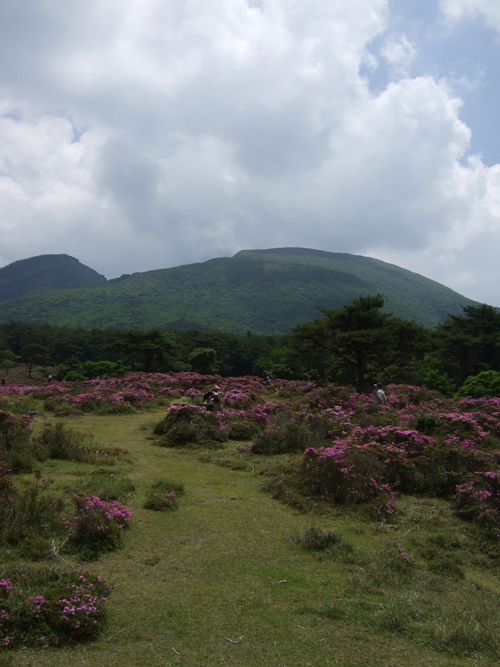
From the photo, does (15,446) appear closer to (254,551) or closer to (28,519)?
(28,519)

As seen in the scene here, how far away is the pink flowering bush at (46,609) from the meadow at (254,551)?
0.04 ft

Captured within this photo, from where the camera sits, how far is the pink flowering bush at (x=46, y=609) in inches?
150

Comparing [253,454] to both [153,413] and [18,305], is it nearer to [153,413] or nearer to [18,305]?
[153,413]

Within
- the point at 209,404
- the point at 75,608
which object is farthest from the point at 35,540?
the point at 209,404

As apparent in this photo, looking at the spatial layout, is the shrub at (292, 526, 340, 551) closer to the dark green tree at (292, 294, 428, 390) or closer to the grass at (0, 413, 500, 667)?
the grass at (0, 413, 500, 667)

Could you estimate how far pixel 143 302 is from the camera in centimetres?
17375

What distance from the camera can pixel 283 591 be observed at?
5.04m

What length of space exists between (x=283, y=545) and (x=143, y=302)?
17401cm

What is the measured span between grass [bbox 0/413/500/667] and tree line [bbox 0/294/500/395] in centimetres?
1786

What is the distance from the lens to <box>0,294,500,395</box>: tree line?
28.1 meters

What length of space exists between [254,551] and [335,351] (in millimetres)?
24253

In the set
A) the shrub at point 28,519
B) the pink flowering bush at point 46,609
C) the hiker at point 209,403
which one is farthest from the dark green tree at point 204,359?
the pink flowering bush at point 46,609

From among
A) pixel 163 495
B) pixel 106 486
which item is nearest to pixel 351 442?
pixel 163 495

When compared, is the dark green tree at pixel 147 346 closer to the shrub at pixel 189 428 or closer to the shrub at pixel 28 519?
the shrub at pixel 189 428
